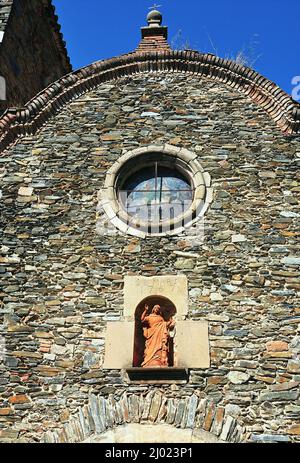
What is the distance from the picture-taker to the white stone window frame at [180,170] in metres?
8.09

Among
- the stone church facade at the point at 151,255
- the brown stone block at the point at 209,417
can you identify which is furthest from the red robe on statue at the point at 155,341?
the brown stone block at the point at 209,417

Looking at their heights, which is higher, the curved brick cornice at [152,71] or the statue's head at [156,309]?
the curved brick cornice at [152,71]

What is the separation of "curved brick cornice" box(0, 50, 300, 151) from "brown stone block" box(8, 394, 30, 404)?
3597mm

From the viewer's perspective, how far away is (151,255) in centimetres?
782

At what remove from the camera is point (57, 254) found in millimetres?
7875

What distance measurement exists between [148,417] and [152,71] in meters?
5.33

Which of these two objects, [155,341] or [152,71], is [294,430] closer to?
[155,341]

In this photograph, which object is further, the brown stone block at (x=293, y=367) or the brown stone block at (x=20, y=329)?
the brown stone block at (x=20, y=329)

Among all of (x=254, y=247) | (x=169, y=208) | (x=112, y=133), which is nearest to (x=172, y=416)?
(x=254, y=247)

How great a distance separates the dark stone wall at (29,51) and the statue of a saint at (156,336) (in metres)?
4.16

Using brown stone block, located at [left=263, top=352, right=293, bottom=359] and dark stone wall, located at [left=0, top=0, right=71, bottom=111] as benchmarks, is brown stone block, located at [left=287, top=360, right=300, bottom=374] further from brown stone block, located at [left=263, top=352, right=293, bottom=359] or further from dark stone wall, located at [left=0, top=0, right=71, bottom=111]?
dark stone wall, located at [left=0, top=0, right=71, bottom=111]

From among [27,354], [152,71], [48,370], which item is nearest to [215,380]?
[48,370]

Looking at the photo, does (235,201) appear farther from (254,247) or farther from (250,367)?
(250,367)

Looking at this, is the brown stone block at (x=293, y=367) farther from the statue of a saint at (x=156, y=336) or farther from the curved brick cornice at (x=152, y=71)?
the curved brick cornice at (x=152, y=71)
